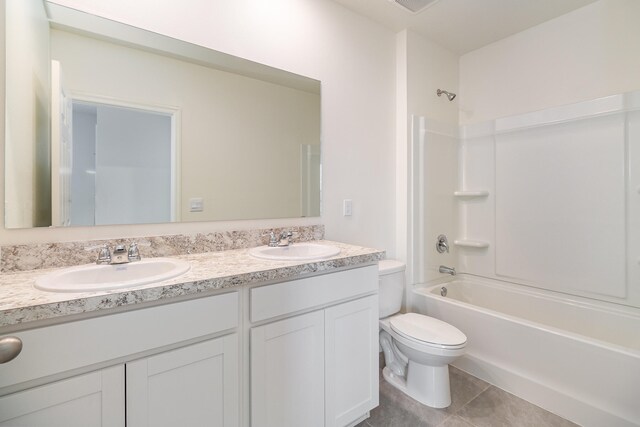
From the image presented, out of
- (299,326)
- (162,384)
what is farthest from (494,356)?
(162,384)

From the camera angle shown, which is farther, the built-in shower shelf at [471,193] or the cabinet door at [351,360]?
the built-in shower shelf at [471,193]

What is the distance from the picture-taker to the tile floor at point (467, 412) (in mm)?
1516

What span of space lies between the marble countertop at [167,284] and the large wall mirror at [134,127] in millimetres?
300

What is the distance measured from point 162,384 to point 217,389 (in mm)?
182

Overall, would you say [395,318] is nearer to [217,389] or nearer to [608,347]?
[608,347]

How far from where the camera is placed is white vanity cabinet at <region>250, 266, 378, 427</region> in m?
1.09

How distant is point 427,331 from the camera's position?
1688 mm

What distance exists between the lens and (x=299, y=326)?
1.18 meters

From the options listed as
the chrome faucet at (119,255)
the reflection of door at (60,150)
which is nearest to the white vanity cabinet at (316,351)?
the chrome faucet at (119,255)

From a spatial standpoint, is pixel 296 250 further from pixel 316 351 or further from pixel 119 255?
pixel 119 255

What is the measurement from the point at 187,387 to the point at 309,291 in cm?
Result: 52

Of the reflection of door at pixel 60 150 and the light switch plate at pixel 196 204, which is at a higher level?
the reflection of door at pixel 60 150

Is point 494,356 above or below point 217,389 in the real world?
below

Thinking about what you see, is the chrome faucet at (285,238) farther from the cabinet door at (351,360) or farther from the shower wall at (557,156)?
the shower wall at (557,156)
